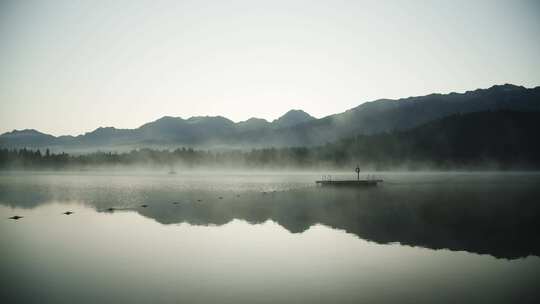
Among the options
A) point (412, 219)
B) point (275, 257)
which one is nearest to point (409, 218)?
point (412, 219)

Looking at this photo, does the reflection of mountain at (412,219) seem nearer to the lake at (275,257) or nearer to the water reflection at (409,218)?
the water reflection at (409,218)

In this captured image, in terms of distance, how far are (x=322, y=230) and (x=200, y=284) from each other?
1852cm

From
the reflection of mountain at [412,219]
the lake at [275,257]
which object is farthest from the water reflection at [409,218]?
the lake at [275,257]

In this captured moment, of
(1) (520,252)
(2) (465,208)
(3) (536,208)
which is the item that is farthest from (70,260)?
(3) (536,208)

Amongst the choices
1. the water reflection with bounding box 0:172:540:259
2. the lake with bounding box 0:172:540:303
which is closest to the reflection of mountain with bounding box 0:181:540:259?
the water reflection with bounding box 0:172:540:259

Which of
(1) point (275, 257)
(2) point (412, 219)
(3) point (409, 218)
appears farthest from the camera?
(3) point (409, 218)

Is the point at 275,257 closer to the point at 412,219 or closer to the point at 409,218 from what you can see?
the point at 412,219

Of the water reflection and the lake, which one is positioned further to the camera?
the water reflection

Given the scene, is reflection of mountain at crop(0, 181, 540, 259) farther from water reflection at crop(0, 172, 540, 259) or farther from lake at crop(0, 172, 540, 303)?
lake at crop(0, 172, 540, 303)

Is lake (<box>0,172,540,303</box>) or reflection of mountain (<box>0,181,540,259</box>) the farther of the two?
reflection of mountain (<box>0,181,540,259</box>)

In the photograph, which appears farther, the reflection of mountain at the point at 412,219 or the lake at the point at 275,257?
the reflection of mountain at the point at 412,219

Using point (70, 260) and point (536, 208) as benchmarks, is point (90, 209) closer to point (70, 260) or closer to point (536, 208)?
point (70, 260)

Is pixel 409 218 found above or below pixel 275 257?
above

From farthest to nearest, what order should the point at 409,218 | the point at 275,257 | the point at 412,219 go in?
1. the point at 409,218
2. the point at 412,219
3. the point at 275,257
